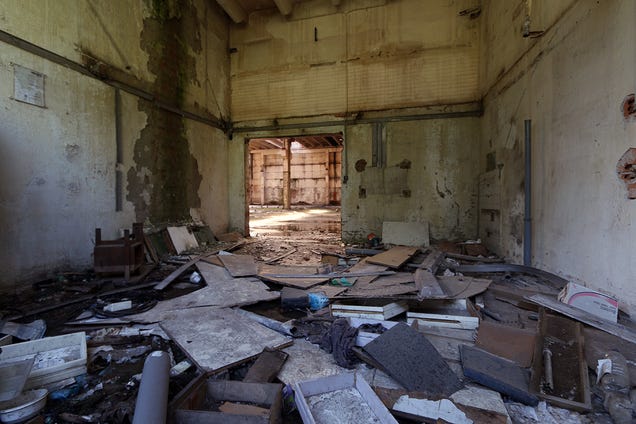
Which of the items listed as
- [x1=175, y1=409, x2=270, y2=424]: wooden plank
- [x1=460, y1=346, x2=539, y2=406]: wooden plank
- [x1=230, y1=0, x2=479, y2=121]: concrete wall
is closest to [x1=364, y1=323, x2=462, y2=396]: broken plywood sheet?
[x1=460, y1=346, x2=539, y2=406]: wooden plank

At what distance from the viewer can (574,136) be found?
283cm

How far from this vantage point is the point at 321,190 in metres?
19.5

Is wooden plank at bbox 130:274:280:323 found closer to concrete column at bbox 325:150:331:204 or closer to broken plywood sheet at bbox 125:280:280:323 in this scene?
broken plywood sheet at bbox 125:280:280:323

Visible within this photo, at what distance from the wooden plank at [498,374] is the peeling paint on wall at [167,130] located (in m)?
4.80

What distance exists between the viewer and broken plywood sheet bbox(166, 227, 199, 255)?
5.07m

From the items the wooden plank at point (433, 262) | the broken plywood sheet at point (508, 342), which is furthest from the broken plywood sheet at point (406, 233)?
the broken plywood sheet at point (508, 342)

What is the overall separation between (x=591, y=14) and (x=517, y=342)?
284cm

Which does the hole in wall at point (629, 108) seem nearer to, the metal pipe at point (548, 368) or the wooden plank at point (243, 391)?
the metal pipe at point (548, 368)

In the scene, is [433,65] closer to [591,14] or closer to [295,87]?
[295,87]

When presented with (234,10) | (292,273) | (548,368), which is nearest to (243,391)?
(548,368)

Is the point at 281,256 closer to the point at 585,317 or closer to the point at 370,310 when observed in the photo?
A: the point at 370,310

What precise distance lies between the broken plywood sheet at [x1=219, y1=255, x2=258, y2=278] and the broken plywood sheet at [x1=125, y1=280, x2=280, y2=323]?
0.28 metres

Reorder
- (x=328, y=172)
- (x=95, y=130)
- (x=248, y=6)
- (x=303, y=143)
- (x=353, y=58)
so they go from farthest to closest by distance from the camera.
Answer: (x=328, y=172) → (x=303, y=143) → (x=248, y=6) → (x=353, y=58) → (x=95, y=130)

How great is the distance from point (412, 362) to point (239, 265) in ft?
9.33
